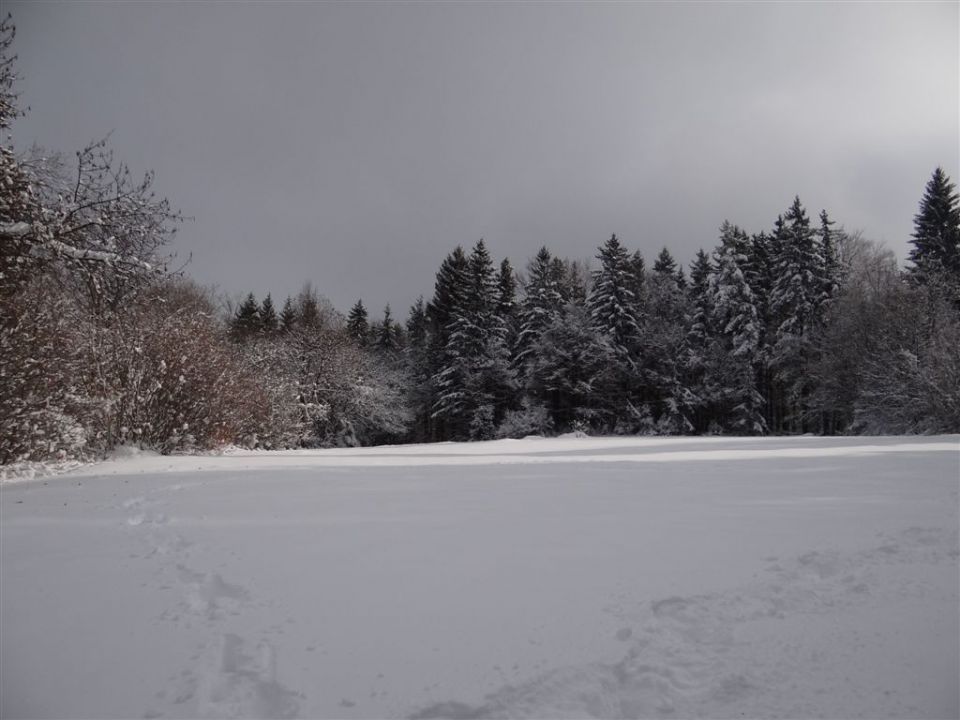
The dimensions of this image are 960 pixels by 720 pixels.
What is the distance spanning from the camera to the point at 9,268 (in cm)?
725

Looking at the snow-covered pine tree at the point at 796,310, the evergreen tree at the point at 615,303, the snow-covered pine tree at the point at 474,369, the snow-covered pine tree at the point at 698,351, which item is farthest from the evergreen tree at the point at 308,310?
the snow-covered pine tree at the point at 796,310

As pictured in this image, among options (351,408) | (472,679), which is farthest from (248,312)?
(472,679)

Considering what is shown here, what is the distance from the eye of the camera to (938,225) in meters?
29.4

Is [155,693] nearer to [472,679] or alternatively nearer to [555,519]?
[472,679]

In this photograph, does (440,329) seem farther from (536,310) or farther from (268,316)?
(268,316)

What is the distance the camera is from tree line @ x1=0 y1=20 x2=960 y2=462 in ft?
24.9

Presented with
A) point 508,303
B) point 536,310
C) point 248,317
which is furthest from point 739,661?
point 248,317

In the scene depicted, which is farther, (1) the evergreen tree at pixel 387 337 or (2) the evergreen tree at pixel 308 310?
(1) the evergreen tree at pixel 387 337

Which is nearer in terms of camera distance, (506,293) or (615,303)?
(615,303)

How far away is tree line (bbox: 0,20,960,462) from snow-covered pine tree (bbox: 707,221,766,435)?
0.44ft

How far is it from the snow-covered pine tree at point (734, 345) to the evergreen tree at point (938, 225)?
29.1 ft

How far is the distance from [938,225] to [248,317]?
52.4 meters

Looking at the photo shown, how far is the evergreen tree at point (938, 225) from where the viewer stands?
1118 inches

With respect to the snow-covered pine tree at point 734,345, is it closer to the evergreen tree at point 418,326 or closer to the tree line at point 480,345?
the tree line at point 480,345
